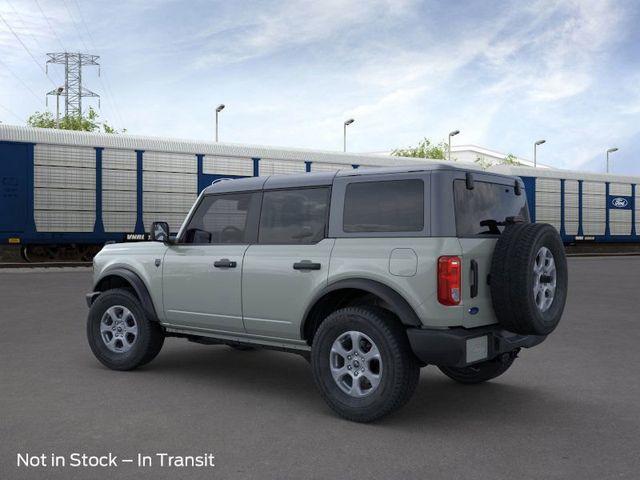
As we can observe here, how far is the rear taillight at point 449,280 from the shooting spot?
15.4ft

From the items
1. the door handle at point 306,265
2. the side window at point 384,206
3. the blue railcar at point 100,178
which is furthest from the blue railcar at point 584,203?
the door handle at point 306,265

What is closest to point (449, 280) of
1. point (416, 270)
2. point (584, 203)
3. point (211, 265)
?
point (416, 270)

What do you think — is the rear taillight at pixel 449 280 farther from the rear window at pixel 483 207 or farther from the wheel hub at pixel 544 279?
the wheel hub at pixel 544 279

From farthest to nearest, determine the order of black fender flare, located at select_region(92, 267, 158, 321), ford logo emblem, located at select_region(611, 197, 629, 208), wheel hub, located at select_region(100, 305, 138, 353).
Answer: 1. ford logo emblem, located at select_region(611, 197, 629, 208)
2. wheel hub, located at select_region(100, 305, 138, 353)
3. black fender flare, located at select_region(92, 267, 158, 321)

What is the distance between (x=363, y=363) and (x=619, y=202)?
3376 centimetres

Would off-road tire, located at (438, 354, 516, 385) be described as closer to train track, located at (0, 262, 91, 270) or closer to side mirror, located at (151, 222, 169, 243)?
side mirror, located at (151, 222, 169, 243)

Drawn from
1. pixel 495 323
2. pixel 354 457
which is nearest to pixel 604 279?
pixel 495 323

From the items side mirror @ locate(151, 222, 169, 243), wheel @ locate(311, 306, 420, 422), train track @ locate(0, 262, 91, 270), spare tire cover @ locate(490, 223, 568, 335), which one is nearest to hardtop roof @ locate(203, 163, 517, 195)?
side mirror @ locate(151, 222, 169, 243)

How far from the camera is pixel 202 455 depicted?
4.19 m

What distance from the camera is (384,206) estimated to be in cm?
516

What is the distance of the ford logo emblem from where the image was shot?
114 ft

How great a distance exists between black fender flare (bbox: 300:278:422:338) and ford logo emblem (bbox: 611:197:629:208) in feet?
108

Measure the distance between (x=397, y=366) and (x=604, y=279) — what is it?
629 inches

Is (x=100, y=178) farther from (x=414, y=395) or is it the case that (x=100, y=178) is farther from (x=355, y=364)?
(x=355, y=364)
